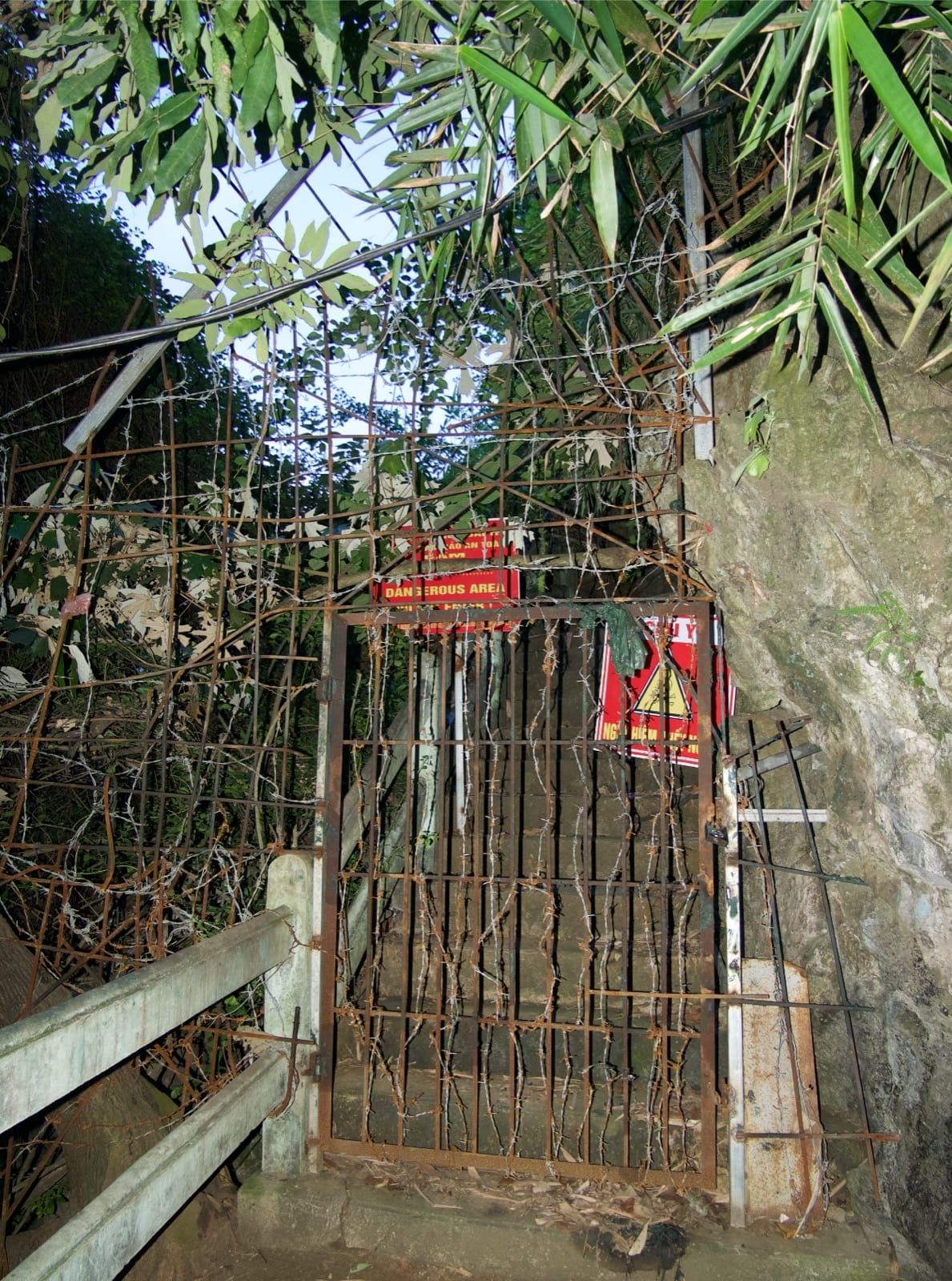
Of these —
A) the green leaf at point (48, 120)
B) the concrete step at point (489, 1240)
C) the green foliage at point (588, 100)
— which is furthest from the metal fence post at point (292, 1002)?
the green leaf at point (48, 120)

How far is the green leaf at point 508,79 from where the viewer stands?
1739 millimetres

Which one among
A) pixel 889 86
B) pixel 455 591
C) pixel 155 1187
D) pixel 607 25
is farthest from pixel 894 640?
pixel 155 1187

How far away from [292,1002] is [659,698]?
202cm

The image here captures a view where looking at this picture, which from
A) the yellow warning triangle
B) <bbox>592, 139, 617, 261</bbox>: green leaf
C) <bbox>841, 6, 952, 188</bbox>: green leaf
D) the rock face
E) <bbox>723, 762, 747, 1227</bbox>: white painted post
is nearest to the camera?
<bbox>841, 6, 952, 188</bbox>: green leaf

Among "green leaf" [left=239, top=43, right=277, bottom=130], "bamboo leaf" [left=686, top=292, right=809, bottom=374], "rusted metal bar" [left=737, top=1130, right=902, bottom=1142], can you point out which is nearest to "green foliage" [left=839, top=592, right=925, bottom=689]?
"bamboo leaf" [left=686, top=292, right=809, bottom=374]

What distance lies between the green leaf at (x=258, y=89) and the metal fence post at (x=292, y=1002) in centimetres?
270

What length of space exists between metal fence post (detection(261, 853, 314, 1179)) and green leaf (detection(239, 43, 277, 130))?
2.70 m

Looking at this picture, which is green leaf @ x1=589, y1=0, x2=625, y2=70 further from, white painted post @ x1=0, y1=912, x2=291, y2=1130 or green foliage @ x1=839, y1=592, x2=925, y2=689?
white painted post @ x1=0, y1=912, x2=291, y2=1130

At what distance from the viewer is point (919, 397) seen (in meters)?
2.51

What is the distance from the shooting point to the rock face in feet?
8.44

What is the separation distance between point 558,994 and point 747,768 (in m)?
1.85

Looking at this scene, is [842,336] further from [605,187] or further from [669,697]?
[669,697]

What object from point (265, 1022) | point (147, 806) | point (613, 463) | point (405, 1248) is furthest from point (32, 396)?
point (405, 1248)

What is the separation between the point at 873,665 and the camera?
283 centimetres
